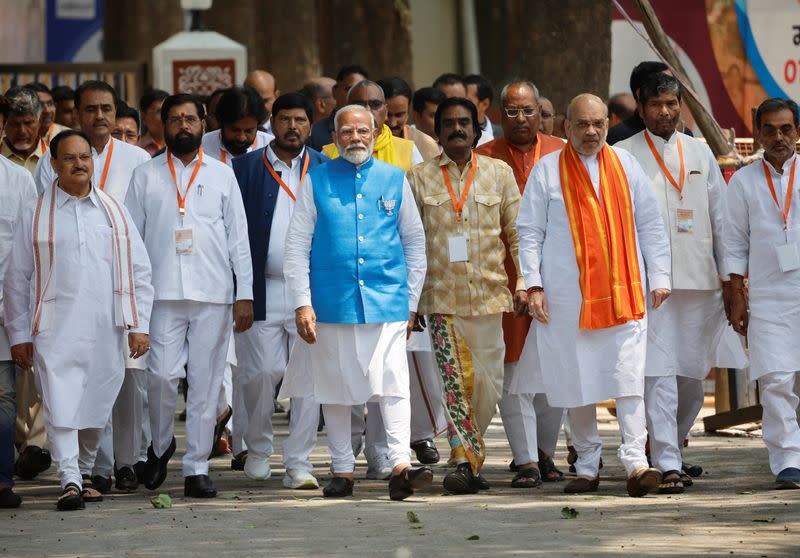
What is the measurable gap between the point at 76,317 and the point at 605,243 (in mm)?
2869

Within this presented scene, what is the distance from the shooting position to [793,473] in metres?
10.5

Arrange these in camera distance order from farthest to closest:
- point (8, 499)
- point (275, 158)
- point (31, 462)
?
point (31, 462) < point (275, 158) < point (8, 499)

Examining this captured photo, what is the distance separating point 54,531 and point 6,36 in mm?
17495

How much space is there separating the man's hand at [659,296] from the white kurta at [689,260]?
0.36 m

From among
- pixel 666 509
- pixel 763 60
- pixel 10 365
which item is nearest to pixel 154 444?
pixel 10 365

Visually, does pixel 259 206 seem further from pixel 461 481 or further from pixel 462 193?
pixel 461 481

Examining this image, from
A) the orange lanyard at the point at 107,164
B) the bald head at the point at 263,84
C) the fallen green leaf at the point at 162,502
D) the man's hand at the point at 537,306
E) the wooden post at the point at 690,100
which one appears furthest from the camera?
the bald head at the point at 263,84

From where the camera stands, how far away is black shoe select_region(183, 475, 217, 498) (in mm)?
10719

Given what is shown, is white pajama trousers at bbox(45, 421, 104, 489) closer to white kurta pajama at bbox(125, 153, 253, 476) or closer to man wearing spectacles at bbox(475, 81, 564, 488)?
white kurta pajama at bbox(125, 153, 253, 476)

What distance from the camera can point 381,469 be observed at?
37.6 feet

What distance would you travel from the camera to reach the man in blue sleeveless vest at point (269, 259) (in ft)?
37.0

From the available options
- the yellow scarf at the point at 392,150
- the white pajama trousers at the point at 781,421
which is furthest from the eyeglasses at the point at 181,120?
the white pajama trousers at the point at 781,421

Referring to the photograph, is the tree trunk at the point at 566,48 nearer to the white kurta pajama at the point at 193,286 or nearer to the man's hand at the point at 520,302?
the man's hand at the point at 520,302

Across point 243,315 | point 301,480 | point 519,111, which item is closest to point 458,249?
point 519,111
